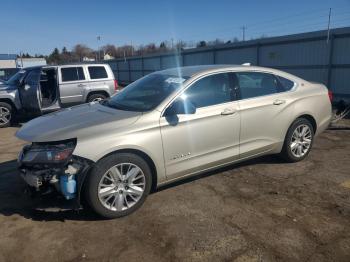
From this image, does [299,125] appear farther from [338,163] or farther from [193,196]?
[193,196]

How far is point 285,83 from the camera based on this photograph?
208 inches

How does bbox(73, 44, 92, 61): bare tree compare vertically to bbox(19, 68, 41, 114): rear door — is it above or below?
above

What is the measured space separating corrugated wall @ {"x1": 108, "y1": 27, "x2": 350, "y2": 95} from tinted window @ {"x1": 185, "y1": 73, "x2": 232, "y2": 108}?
911 cm

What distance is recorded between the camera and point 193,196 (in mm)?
4340

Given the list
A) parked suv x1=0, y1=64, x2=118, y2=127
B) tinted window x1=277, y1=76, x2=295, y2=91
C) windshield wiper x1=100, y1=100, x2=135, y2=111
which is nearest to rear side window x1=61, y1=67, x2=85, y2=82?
parked suv x1=0, y1=64, x2=118, y2=127

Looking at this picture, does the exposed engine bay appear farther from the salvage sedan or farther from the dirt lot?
the dirt lot

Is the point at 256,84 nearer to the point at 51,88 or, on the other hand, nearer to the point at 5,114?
the point at 51,88

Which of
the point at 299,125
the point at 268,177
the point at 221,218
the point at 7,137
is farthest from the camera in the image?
the point at 7,137

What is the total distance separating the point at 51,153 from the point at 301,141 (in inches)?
153

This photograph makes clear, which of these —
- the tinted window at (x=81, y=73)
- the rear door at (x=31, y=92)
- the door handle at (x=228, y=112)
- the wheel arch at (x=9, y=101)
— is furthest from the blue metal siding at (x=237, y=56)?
the door handle at (x=228, y=112)

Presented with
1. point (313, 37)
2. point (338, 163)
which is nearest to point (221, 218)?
point (338, 163)

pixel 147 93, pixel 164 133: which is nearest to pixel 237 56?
pixel 147 93

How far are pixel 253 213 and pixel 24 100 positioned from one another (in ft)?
27.6

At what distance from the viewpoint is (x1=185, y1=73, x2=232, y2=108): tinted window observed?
4316 mm
